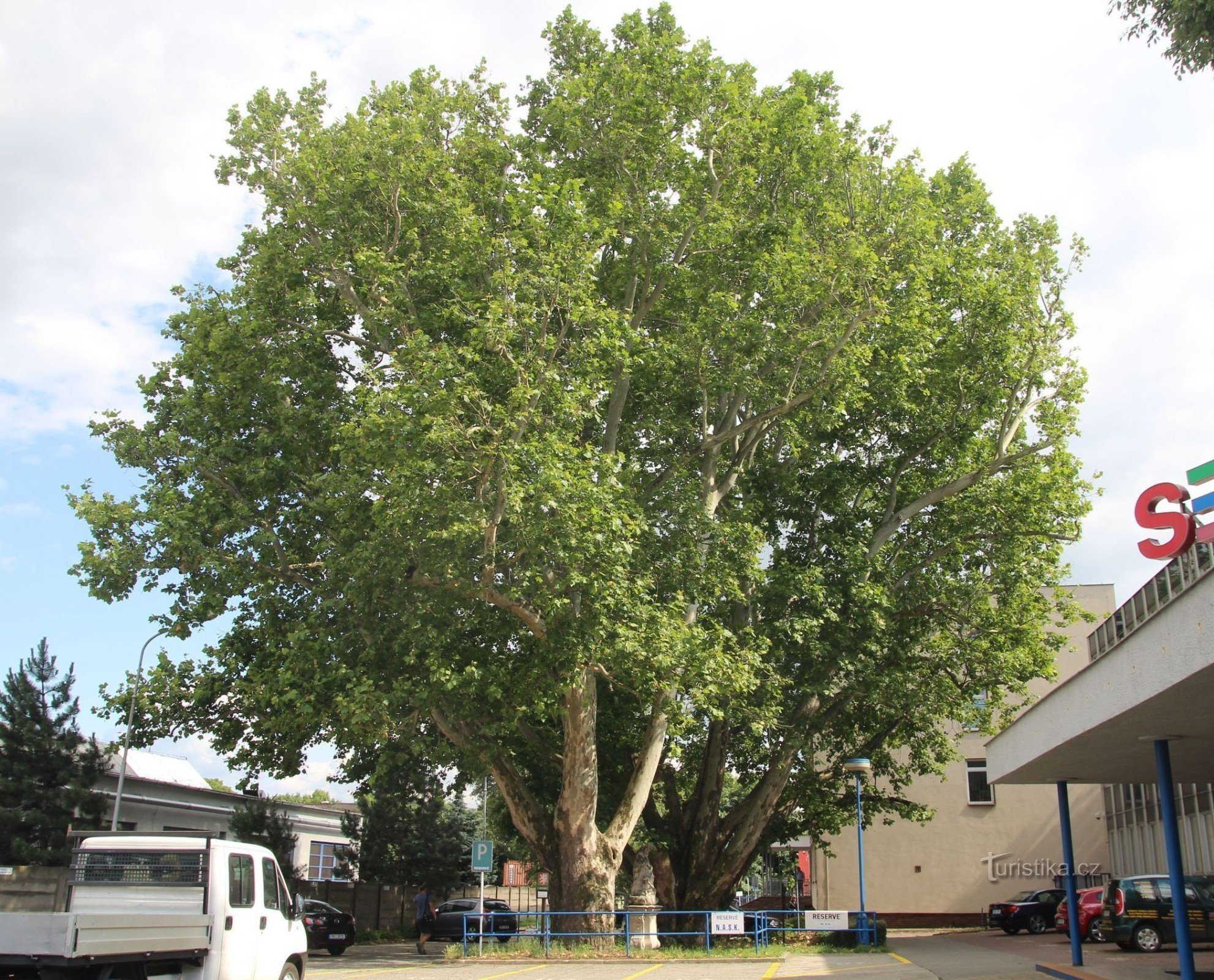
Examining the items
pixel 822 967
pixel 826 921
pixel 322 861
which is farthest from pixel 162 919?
pixel 322 861

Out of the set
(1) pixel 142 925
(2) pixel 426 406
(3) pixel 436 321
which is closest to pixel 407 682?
(2) pixel 426 406

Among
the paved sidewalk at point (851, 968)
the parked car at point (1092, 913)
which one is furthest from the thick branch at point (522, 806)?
the parked car at point (1092, 913)

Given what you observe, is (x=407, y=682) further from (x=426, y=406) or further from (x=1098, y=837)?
(x=1098, y=837)

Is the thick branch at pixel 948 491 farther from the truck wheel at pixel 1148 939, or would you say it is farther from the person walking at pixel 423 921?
the person walking at pixel 423 921

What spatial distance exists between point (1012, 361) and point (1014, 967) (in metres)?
13.3

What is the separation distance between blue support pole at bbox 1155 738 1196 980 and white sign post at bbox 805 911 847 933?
11.9 meters

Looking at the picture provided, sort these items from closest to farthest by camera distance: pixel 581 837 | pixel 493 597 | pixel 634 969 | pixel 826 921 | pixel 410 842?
pixel 634 969 < pixel 493 597 < pixel 581 837 < pixel 826 921 < pixel 410 842

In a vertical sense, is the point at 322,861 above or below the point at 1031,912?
above

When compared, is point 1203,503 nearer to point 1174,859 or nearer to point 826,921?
point 1174,859

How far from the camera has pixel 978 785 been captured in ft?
121

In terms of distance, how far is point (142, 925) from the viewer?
360 inches

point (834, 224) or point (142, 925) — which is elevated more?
point (834, 224)

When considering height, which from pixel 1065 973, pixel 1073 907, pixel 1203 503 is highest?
pixel 1203 503
